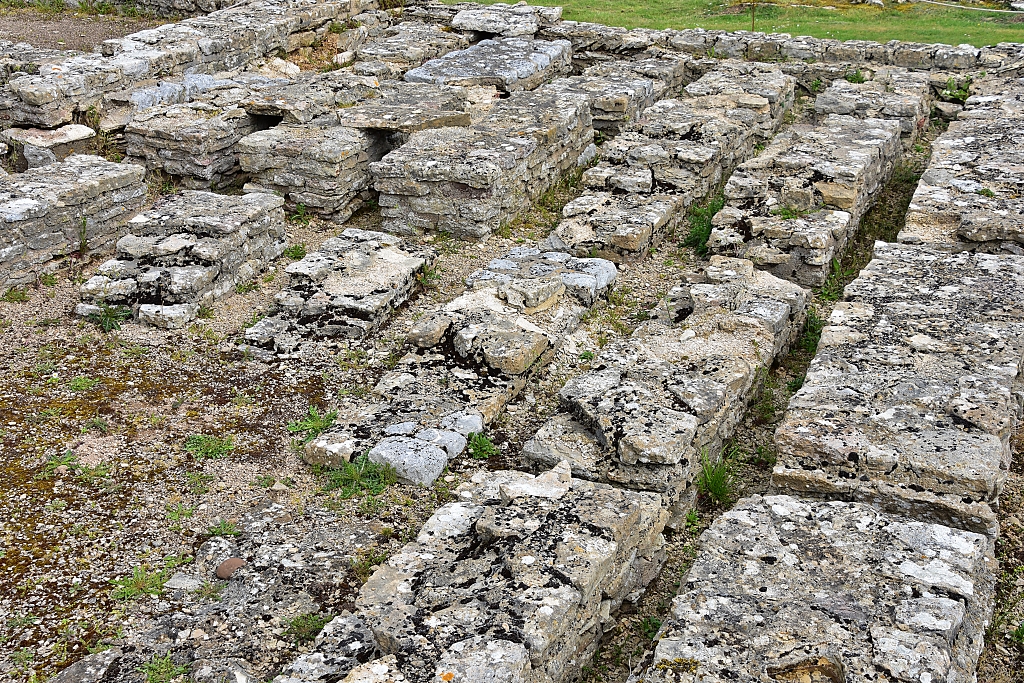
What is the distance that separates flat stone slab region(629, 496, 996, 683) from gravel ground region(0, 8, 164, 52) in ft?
42.4

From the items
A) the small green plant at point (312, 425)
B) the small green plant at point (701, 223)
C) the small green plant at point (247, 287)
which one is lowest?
the small green plant at point (701, 223)

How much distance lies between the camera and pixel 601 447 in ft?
19.2

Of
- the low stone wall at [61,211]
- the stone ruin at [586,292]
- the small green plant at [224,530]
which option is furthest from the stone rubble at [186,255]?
the small green plant at [224,530]

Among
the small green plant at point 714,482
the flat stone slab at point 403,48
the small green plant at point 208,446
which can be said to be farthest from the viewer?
the flat stone slab at point 403,48

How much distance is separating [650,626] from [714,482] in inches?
47.4

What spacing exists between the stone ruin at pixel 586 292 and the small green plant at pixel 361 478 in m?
0.08

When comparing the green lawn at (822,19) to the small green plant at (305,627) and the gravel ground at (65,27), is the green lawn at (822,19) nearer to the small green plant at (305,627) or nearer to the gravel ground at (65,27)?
the gravel ground at (65,27)

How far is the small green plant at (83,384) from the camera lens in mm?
6758

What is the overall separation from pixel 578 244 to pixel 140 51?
21.5ft

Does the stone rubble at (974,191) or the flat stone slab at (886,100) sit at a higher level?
the stone rubble at (974,191)

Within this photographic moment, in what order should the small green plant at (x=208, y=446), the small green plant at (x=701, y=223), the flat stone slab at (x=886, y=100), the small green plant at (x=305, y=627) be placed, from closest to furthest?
1. the small green plant at (x=305, y=627)
2. the small green plant at (x=208, y=446)
3. the small green plant at (x=701, y=223)
4. the flat stone slab at (x=886, y=100)

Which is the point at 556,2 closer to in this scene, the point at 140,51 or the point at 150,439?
the point at 140,51

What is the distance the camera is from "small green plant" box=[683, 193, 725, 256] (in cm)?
922

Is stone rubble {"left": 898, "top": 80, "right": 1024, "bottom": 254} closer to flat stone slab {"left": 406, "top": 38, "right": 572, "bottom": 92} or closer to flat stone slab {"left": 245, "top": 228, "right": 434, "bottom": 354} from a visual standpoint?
flat stone slab {"left": 245, "top": 228, "right": 434, "bottom": 354}
